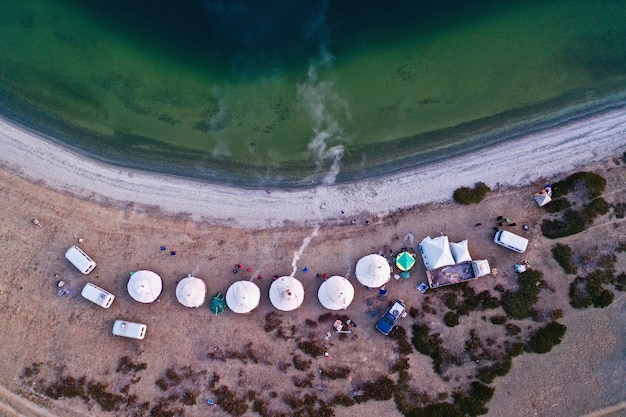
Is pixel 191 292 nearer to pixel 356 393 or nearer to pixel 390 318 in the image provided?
pixel 356 393

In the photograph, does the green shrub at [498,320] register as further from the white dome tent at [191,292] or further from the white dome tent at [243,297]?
the white dome tent at [191,292]

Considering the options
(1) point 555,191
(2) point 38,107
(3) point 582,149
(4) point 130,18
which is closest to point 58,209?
(2) point 38,107

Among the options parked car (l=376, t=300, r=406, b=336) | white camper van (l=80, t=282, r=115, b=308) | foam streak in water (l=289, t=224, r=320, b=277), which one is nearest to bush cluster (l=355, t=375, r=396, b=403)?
parked car (l=376, t=300, r=406, b=336)

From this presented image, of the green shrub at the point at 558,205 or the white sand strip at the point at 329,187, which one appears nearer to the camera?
the green shrub at the point at 558,205

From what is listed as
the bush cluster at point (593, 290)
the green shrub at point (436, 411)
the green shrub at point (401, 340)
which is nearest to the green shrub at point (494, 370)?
the green shrub at point (436, 411)

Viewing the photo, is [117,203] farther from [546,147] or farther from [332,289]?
[546,147]

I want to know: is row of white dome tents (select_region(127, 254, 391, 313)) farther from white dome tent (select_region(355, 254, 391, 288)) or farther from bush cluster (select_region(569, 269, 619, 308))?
bush cluster (select_region(569, 269, 619, 308))

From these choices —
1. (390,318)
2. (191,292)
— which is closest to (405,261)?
(390,318)
